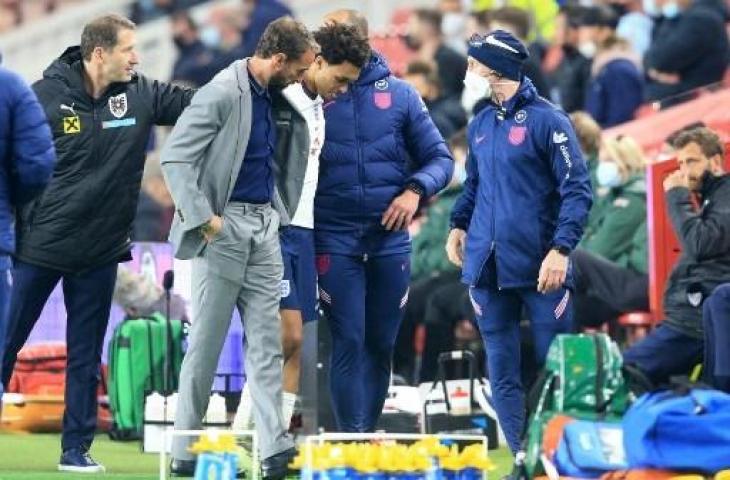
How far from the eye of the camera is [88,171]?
36.9 feet

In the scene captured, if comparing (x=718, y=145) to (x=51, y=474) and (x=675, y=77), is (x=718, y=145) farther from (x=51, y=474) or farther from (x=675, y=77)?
(x=675, y=77)

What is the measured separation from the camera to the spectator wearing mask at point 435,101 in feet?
57.8

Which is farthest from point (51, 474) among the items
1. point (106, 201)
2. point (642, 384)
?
point (642, 384)

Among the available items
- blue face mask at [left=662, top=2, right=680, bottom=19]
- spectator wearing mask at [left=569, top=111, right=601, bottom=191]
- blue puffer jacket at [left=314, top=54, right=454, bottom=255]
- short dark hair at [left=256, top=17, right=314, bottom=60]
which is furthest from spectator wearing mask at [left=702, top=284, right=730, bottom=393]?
blue face mask at [left=662, top=2, right=680, bottom=19]

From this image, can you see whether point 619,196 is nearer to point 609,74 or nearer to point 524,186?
point 609,74

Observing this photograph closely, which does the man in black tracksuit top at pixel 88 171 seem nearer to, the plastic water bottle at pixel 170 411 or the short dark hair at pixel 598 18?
the plastic water bottle at pixel 170 411

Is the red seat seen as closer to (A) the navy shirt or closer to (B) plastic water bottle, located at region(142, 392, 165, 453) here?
(B) plastic water bottle, located at region(142, 392, 165, 453)

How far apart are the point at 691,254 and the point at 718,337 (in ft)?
3.10

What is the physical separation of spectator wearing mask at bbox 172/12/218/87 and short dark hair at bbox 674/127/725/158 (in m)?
11.2

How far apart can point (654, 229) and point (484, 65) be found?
300 centimetres

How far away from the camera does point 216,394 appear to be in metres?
13.0

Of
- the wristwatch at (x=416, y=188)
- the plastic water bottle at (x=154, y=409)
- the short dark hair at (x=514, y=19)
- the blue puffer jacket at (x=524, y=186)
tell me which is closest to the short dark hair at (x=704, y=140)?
the blue puffer jacket at (x=524, y=186)

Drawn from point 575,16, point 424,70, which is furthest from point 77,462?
point 575,16

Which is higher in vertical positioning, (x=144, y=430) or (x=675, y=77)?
(x=675, y=77)
